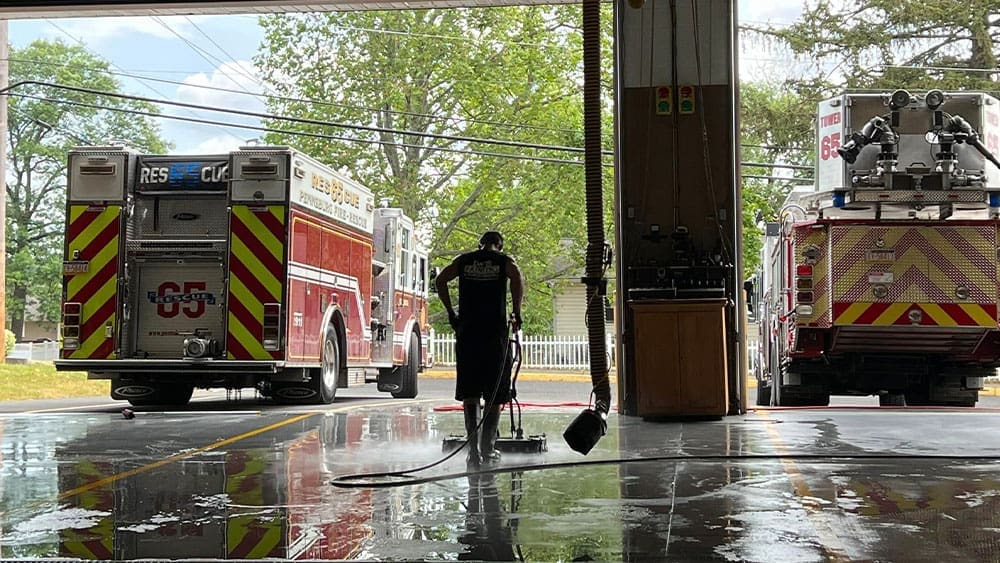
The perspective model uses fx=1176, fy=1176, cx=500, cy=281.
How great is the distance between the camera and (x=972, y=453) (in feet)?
29.2

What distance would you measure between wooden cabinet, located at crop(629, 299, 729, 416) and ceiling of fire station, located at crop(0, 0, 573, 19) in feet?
15.5

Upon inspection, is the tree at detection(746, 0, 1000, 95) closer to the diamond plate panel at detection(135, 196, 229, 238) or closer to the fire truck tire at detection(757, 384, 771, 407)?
the fire truck tire at detection(757, 384, 771, 407)

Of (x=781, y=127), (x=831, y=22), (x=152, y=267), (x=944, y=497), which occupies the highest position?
(x=831, y=22)

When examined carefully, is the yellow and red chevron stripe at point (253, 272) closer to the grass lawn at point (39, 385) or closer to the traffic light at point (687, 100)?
the traffic light at point (687, 100)

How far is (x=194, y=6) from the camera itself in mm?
14711

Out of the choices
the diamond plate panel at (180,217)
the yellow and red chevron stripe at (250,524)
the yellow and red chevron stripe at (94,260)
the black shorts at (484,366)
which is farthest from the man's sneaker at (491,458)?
the yellow and red chevron stripe at (94,260)

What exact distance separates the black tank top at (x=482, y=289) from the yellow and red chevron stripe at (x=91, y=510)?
274cm

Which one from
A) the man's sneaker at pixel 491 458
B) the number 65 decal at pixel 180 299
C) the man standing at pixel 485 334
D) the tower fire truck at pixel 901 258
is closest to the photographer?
the man's sneaker at pixel 491 458

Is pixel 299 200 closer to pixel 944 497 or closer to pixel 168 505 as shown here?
pixel 168 505

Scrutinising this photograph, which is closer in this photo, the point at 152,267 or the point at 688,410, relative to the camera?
the point at 688,410

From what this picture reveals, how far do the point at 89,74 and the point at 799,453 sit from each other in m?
41.5

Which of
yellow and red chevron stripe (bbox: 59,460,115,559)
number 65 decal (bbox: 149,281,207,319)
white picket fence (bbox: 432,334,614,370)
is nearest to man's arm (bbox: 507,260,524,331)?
yellow and red chevron stripe (bbox: 59,460,115,559)

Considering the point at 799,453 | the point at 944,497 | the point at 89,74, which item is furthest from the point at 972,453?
the point at 89,74

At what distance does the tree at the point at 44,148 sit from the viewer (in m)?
42.7
